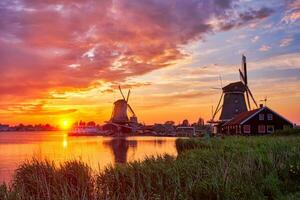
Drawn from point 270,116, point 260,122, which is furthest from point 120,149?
point 270,116

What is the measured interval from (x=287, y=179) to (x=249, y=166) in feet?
5.28

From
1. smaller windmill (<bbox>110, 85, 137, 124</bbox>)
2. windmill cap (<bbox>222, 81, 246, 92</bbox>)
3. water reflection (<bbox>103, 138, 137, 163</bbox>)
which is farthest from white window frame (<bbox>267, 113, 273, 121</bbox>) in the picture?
smaller windmill (<bbox>110, 85, 137, 124</bbox>)

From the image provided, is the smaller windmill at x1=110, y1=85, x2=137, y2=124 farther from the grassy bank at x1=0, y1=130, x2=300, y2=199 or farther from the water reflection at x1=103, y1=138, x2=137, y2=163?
the grassy bank at x1=0, y1=130, x2=300, y2=199

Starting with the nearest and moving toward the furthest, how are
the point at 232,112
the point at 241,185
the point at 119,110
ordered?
the point at 241,185 → the point at 232,112 → the point at 119,110

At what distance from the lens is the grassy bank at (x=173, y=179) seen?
13.2 metres

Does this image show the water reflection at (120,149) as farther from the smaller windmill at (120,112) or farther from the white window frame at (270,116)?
the smaller windmill at (120,112)

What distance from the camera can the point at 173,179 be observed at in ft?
47.4

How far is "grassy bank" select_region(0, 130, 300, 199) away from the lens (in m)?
13.2

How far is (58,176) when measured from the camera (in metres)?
16.2

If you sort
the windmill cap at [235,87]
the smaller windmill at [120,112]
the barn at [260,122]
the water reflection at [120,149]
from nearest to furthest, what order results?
the water reflection at [120,149] < the barn at [260,122] < the windmill cap at [235,87] < the smaller windmill at [120,112]

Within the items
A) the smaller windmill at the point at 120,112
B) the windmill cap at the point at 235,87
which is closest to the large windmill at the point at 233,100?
the windmill cap at the point at 235,87

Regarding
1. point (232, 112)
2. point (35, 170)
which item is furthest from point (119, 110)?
point (35, 170)

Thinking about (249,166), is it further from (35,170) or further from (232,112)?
(232,112)

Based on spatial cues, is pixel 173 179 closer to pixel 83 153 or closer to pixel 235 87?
pixel 83 153
